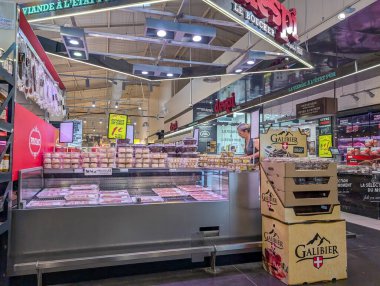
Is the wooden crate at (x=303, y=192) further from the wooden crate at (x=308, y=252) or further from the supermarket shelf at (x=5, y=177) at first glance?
the supermarket shelf at (x=5, y=177)

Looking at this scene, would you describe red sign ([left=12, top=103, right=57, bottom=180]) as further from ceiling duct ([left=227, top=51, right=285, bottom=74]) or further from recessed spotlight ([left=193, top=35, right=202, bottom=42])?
ceiling duct ([left=227, top=51, right=285, bottom=74])

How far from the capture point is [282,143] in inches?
161

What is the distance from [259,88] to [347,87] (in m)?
3.03

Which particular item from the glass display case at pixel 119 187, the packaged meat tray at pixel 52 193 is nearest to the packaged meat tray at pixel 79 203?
the glass display case at pixel 119 187

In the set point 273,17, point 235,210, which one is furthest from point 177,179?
point 273,17

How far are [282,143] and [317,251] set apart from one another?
59.0 inches

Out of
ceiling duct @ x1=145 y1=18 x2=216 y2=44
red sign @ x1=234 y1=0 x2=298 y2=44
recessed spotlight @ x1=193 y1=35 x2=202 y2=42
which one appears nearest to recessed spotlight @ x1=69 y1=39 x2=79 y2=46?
ceiling duct @ x1=145 y1=18 x2=216 y2=44

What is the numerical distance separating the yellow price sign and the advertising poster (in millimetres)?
5960

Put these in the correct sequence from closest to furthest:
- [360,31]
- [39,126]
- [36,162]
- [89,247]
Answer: [89,247], [36,162], [39,126], [360,31]

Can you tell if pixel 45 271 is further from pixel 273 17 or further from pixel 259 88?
pixel 259 88

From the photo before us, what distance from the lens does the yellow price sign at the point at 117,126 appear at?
8.13m

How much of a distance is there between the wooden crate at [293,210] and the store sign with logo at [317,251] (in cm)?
21

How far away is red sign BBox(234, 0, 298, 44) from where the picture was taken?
148 inches

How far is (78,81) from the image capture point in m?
18.5
